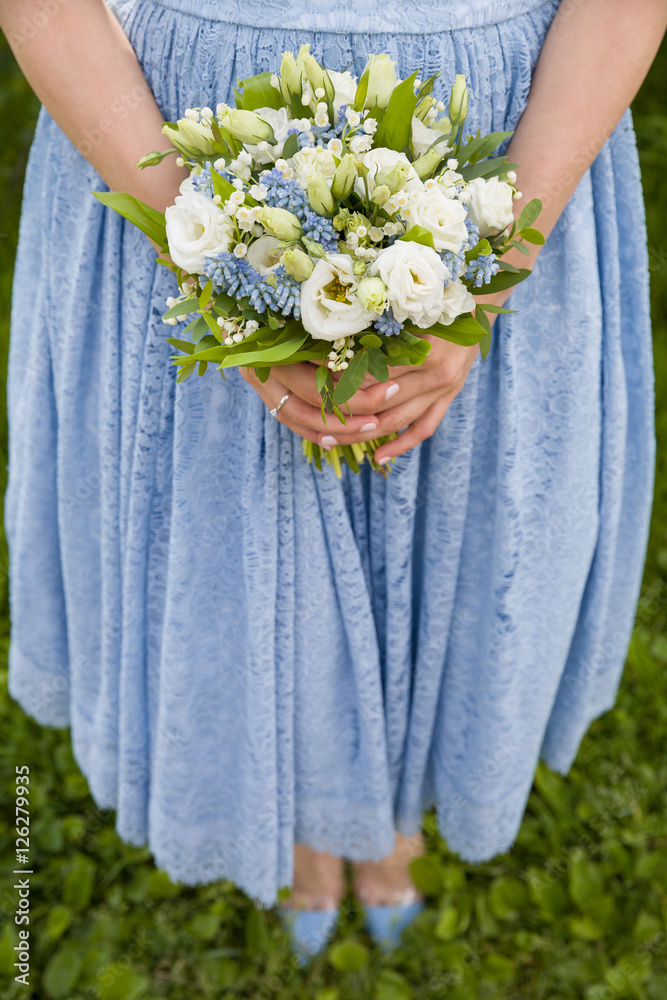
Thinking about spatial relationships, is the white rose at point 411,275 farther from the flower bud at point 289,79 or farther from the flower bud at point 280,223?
the flower bud at point 289,79

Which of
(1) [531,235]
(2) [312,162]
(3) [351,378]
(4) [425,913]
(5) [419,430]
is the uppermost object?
(2) [312,162]

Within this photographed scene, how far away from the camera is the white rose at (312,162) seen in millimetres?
871

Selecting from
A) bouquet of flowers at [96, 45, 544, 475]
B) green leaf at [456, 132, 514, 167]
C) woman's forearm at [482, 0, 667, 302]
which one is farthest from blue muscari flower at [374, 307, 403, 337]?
woman's forearm at [482, 0, 667, 302]

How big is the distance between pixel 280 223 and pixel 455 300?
20cm

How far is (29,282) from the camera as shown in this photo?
146cm

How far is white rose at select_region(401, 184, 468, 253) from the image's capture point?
87 centimetres

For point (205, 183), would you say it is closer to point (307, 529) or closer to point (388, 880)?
point (307, 529)

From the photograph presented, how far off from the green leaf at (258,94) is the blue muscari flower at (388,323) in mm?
261

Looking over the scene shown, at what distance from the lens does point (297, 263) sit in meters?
0.87

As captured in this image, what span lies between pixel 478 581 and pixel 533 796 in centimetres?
85

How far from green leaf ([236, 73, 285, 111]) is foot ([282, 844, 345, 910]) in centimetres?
139

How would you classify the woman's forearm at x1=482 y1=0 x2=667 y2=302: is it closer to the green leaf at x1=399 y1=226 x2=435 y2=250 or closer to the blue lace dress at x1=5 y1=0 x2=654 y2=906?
the blue lace dress at x1=5 y1=0 x2=654 y2=906

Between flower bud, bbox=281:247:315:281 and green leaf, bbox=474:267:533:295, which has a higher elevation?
flower bud, bbox=281:247:315:281

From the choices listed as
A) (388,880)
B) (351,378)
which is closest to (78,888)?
(388,880)
